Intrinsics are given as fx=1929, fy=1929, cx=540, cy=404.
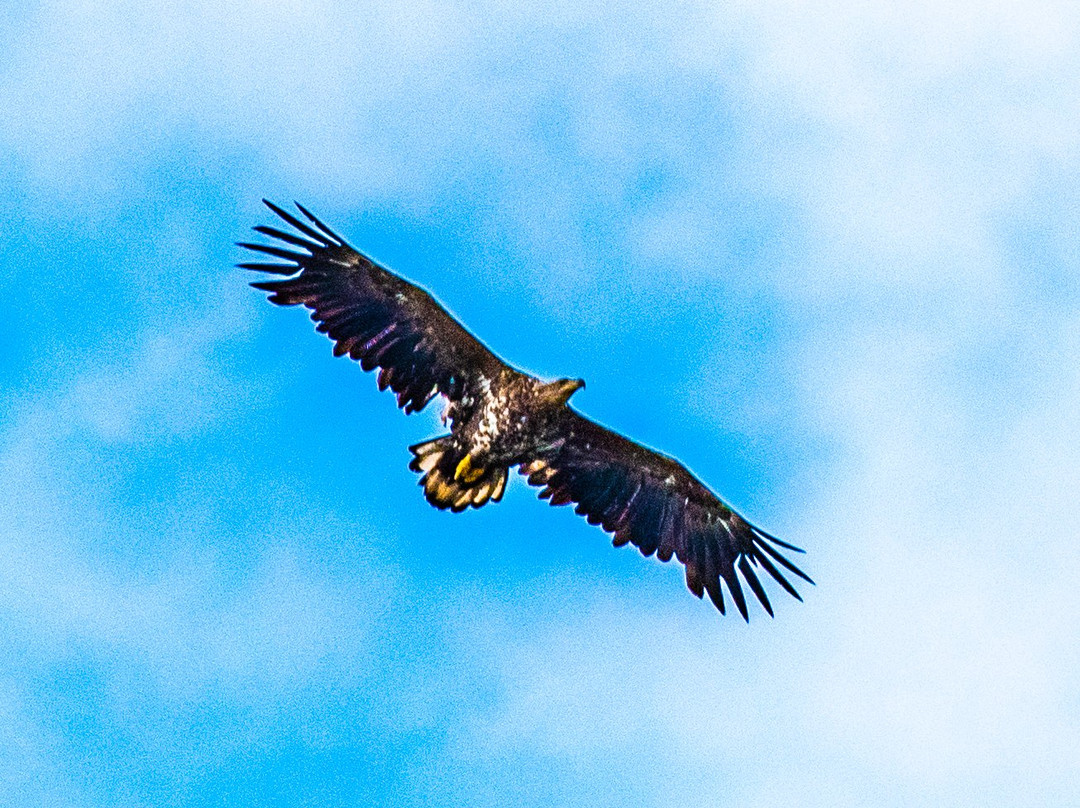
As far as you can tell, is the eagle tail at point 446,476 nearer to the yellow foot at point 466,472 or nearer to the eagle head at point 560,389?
the yellow foot at point 466,472

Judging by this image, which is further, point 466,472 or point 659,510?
point 659,510

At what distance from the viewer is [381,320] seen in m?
19.8

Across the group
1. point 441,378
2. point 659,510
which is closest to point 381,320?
point 441,378

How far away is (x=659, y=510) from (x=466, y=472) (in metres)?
2.51

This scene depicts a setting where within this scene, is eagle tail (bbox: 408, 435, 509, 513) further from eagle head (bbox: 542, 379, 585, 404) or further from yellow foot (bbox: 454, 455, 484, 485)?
eagle head (bbox: 542, 379, 585, 404)

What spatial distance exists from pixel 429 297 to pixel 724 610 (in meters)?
4.66

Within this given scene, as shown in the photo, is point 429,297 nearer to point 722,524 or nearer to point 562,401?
point 562,401

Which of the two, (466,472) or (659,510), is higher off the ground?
(659,510)

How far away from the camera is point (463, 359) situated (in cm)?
1989

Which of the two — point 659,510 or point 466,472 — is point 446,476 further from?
point 659,510

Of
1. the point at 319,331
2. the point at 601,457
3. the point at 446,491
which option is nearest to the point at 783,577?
the point at 601,457

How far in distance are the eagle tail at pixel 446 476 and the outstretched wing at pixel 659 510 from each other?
100 cm

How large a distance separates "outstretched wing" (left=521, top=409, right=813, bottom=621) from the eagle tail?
1.00m

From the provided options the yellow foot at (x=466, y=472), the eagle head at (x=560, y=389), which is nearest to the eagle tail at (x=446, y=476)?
the yellow foot at (x=466, y=472)
